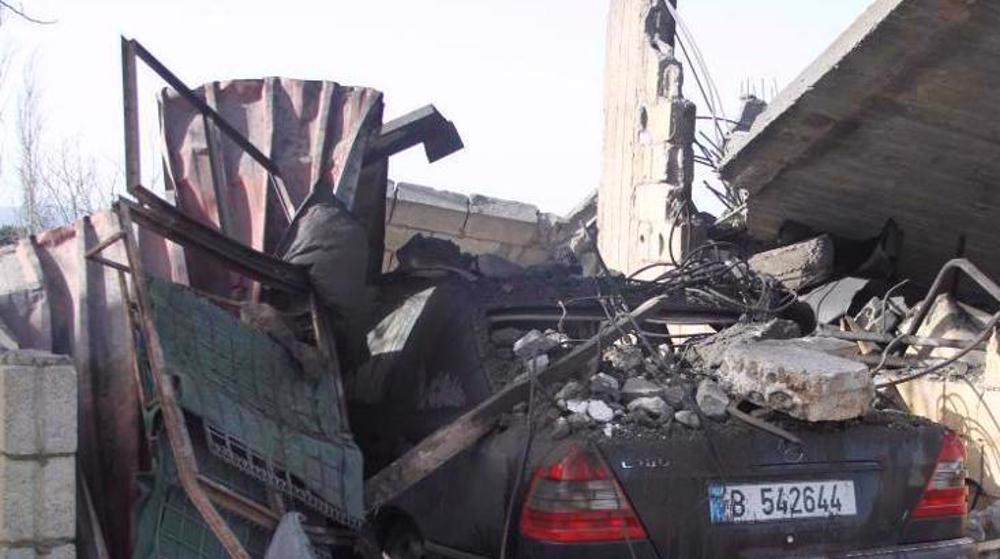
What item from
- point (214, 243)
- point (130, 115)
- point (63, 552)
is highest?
point (130, 115)

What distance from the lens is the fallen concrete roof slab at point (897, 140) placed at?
5.55 meters

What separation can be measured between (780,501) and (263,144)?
301 cm

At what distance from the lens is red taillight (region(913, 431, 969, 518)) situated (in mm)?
3805

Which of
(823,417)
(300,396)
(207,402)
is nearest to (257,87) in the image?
(300,396)

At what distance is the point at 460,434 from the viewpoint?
354cm

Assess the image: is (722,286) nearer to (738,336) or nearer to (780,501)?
(738,336)

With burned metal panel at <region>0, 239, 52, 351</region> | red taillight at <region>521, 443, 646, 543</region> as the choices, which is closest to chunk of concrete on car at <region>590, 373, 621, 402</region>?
red taillight at <region>521, 443, 646, 543</region>

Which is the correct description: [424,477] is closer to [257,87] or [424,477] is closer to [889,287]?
[257,87]

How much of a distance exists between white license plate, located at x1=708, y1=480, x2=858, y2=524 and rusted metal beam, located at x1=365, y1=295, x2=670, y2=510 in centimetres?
66

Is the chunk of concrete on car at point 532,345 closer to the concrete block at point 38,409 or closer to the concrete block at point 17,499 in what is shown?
the concrete block at point 38,409

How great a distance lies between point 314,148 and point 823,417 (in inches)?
108

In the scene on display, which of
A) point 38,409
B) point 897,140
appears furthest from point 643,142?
point 38,409

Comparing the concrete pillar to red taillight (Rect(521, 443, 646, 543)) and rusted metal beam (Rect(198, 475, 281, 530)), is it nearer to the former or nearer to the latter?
red taillight (Rect(521, 443, 646, 543))

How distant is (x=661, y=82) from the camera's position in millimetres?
9195
